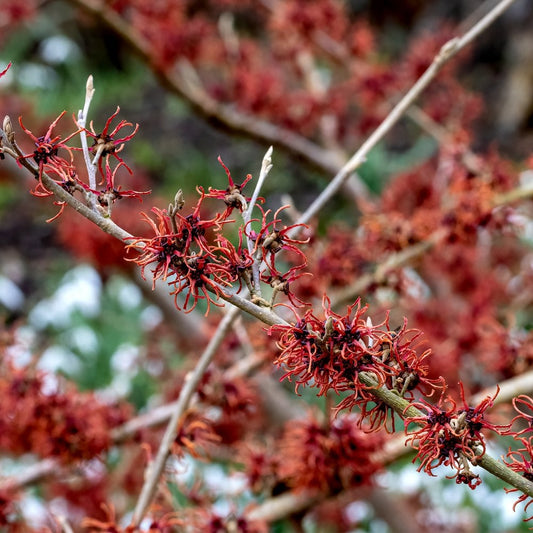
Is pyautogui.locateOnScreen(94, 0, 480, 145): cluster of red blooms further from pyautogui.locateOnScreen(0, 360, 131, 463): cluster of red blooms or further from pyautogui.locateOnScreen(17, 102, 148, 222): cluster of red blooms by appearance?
pyautogui.locateOnScreen(17, 102, 148, 222): cluster of red blooms

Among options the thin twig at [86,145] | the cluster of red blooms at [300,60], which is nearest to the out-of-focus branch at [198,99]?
the cluster of red blooms at [300,60]

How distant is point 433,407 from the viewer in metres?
0.50

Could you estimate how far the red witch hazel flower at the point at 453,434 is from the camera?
0.49 m

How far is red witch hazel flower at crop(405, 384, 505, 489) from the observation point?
49cm

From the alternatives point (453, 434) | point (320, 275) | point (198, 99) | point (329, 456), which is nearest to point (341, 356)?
point (453, 434)

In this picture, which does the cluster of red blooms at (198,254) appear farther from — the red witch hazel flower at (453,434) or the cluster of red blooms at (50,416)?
the cluster of red blooms at (50,416)

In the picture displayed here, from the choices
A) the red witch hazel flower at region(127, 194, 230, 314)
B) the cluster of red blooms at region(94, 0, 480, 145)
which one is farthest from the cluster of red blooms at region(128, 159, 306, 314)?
the cluster of red blooms at region(94, 0, 480, 145)

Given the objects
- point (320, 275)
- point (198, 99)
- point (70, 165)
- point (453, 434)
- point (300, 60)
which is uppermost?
point (300, 60)

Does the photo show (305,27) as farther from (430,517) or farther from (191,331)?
(430,517)

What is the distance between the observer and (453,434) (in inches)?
19.5

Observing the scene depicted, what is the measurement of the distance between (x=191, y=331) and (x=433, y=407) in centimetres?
120

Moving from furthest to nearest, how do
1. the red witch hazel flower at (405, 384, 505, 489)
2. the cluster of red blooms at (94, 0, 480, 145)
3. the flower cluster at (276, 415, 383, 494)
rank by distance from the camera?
the cluster of red blooms at (94, 0, 480, 145) → the flower cluster at (276, 415, 383, 494) → the red witch hazel flower at (405, 384, 505, 489)

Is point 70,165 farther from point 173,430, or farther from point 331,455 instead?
point 331,455

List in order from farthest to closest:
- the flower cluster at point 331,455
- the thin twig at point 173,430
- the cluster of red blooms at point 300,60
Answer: the cluster of red blooms at point 300,60 → the flower cluster at point 331,455 → the thin twig at point 173,430
